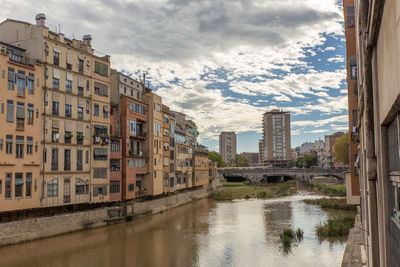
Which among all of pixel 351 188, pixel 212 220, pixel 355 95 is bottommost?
pixel 212 220

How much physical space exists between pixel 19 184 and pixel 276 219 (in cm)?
2756

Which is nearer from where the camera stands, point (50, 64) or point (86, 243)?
point (86, 243)

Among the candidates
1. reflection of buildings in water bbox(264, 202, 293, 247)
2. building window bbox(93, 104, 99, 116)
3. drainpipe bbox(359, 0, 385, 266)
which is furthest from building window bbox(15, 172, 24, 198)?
drainpipe bbox(359, 0, 385, 266)

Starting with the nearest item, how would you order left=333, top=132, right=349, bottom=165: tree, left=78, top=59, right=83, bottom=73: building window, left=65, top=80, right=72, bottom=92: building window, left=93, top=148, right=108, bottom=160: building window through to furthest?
1. left=65, top=80, right=72, bottom=92: building window
2. left=78, top=59, right=83, bottom=73: building window
3. left=93, top=148, right=108, bottom=160: building window
4. left=333, top=132, right=349, bottom=165: tree

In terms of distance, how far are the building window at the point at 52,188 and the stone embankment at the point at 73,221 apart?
2.20 meters

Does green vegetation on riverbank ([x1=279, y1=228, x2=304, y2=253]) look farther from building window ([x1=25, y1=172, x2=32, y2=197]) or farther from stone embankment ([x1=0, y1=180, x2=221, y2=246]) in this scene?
building window ([x1=25, y1=172, x2=32, y2=197])

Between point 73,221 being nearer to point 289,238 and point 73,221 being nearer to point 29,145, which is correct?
point 29,145

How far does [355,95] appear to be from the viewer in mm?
22031

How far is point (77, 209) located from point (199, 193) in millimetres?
34370

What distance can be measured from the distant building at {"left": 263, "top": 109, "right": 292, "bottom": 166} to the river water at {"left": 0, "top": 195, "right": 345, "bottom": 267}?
135381 mm

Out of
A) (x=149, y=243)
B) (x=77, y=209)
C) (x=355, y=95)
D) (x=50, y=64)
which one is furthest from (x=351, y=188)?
(x=50, y=64)

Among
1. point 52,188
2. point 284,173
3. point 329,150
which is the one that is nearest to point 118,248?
point 52,188

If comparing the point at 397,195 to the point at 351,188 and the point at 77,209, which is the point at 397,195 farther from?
the point at 77,209

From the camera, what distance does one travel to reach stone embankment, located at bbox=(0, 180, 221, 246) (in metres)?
26.9
